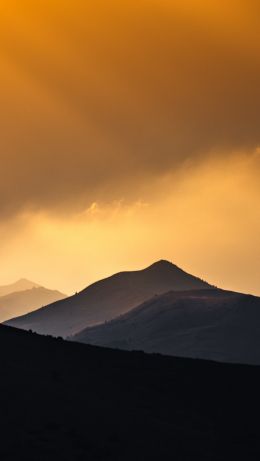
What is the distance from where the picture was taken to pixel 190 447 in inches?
1763

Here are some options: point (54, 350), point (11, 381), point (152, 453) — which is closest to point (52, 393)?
point (11, 381)

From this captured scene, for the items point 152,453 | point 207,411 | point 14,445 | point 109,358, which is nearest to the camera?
point 14,445

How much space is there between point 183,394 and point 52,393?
10932mm

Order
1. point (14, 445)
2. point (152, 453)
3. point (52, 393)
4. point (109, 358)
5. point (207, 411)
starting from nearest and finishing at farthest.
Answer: point (14, 445)
point (152, 453)
point (52, 393)
point (207, 411)
point (109, 358)

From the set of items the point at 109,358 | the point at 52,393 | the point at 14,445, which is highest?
the point at 109,358

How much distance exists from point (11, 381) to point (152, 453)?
1000 cm

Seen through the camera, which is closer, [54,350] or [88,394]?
[88,394]

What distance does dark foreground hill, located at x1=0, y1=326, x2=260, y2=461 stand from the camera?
41.4 metres

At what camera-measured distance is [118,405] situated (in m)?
49.8

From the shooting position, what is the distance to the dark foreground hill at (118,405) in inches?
1630

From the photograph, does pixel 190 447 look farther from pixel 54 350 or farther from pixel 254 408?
pixel 54 350

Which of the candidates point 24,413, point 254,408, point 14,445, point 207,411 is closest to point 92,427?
point 24,413

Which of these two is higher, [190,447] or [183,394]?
[183,394]

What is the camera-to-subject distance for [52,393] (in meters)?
48.3
